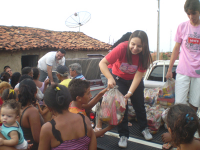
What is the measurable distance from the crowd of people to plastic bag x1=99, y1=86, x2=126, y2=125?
0.09m

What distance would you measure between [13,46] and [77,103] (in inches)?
383

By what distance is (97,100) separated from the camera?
2527 mm

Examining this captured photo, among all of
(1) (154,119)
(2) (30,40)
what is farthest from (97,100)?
(2) (30,40)

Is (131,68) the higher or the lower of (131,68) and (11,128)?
the higher

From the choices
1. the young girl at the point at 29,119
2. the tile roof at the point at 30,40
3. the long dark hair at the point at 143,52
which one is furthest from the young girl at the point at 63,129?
the tile roof at the point at 30,40

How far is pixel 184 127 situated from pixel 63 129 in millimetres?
1050

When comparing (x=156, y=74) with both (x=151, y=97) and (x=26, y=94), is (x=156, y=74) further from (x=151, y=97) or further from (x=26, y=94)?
(x=26, y=94)

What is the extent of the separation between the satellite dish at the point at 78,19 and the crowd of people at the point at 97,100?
11586mm

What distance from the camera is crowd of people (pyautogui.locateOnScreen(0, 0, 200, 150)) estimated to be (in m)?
1.58

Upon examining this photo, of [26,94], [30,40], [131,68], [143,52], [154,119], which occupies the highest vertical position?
[30,40]

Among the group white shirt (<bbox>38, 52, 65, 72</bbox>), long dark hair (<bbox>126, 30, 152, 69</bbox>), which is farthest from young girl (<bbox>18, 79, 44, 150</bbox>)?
white shirt (<bbox>38, 52, 65, 72</bbox>)

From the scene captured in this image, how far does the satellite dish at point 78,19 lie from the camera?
14429mm

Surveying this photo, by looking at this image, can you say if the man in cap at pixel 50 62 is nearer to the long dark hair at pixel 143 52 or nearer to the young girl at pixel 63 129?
the long dark hair at pixel 143 52

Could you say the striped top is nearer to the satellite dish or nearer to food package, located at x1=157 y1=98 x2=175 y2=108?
food package, located at x1=157 y1=98 x2=175 y2=108
